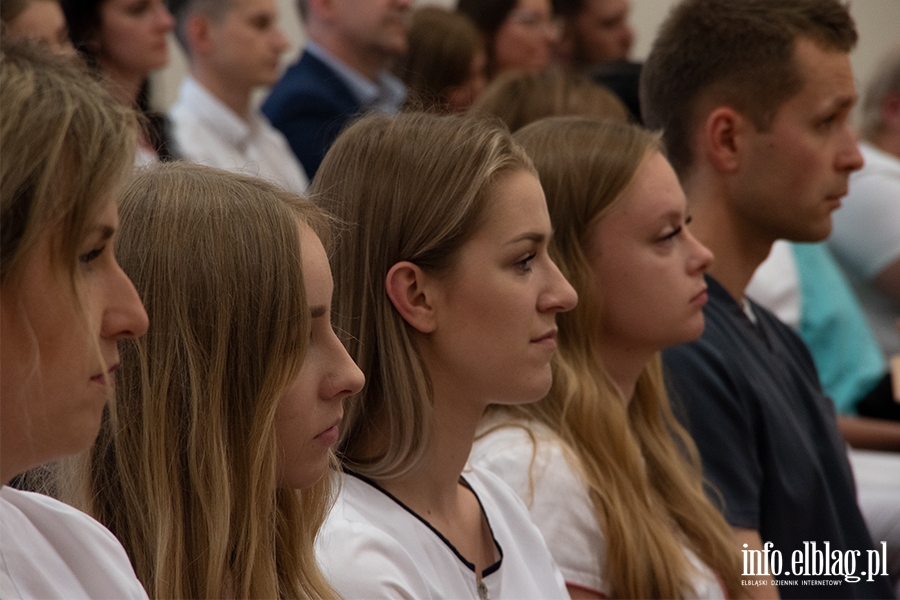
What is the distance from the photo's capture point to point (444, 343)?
4.66 ft

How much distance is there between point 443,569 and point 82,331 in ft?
2.12

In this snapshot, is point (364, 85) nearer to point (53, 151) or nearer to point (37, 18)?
point (37, 18)

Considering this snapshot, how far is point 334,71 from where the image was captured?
3.76 metres

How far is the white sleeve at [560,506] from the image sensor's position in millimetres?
1590

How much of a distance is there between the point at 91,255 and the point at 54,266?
6cm

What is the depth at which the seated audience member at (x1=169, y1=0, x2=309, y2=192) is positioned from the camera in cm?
356

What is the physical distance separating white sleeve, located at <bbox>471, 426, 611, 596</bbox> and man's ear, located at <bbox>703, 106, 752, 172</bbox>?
80 centimetres

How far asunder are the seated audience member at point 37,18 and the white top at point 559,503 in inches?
56.5

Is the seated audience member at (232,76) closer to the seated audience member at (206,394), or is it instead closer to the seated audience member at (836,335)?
the seated audience member at (836,335)

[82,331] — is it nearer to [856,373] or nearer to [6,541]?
[6,541]

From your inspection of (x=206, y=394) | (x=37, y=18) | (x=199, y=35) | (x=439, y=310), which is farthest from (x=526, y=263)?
(x=199, y=35)

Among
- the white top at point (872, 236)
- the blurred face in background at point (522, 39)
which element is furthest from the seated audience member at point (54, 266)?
the blurred face in background at point (522, 39)

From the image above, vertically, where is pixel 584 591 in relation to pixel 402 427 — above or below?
below

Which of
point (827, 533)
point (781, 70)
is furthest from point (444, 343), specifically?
point (781, 70)
